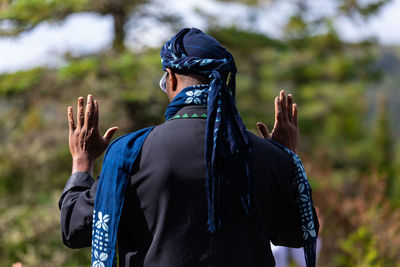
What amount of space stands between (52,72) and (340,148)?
1813 cm

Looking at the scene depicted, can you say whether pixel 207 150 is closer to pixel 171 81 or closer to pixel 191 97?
pixel 191 97

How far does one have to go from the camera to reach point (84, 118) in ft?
6.46

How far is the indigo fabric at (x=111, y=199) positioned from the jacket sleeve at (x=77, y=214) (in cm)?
4

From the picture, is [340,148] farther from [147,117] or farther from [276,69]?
[147,117]

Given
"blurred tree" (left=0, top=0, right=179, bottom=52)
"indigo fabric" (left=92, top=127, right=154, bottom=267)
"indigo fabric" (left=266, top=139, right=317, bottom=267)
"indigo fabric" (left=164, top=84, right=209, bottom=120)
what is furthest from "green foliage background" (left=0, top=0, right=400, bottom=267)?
"indigo fabric" (left=92, top=127, right=154, bottom=267)

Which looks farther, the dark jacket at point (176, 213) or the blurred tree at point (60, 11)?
the blurred tree at point (60, 11)

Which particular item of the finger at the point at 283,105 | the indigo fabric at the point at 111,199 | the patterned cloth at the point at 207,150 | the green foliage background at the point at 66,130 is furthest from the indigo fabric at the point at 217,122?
the green foliage background at the point at 66,130

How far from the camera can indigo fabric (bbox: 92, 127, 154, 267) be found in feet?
5.54

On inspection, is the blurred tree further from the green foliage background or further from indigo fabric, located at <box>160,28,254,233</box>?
indigo fabric, located at <box>160,28,254,233</box>

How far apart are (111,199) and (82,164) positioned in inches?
11.9

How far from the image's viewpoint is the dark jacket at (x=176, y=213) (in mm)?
1685

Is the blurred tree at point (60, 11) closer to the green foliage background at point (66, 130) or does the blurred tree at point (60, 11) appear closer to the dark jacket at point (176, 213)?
the green foliage background at point (66, 130)

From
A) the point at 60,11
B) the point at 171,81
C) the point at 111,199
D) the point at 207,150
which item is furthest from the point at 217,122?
the point at 60,11

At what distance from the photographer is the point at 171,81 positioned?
1896mm
